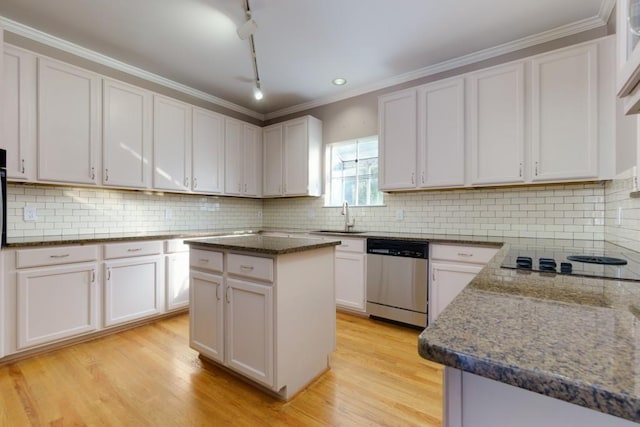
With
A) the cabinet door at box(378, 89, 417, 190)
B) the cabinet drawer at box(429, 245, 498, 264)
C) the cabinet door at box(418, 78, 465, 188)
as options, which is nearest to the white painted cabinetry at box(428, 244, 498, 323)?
the cabinet drawer at box(429, 245, 498, 264)

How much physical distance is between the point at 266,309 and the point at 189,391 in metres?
0.77

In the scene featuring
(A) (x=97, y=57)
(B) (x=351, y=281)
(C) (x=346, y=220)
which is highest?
(A) (x=97, y=57)

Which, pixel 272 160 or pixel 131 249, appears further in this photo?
pixel 272 160

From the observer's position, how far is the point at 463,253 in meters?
2.61

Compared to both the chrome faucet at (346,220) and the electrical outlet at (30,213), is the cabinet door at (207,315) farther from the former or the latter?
the chrome faucet at (346,220)

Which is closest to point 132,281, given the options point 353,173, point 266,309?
point 266,309

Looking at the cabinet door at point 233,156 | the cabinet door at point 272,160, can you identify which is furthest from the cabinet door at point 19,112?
the cabinet door at point 272,160

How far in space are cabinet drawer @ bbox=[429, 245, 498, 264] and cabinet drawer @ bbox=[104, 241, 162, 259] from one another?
9.02 feet

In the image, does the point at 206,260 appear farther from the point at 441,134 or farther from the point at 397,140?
the point at 441,134

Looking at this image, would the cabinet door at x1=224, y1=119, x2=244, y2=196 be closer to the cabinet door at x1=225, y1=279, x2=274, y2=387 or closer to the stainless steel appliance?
the stainless steel appliance

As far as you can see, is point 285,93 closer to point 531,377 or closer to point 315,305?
point 315,305

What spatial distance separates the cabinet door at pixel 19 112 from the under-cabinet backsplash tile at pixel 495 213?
308 centimetres

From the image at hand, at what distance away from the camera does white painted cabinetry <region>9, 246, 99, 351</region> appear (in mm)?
2271

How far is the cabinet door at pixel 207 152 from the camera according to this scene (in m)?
3.69
